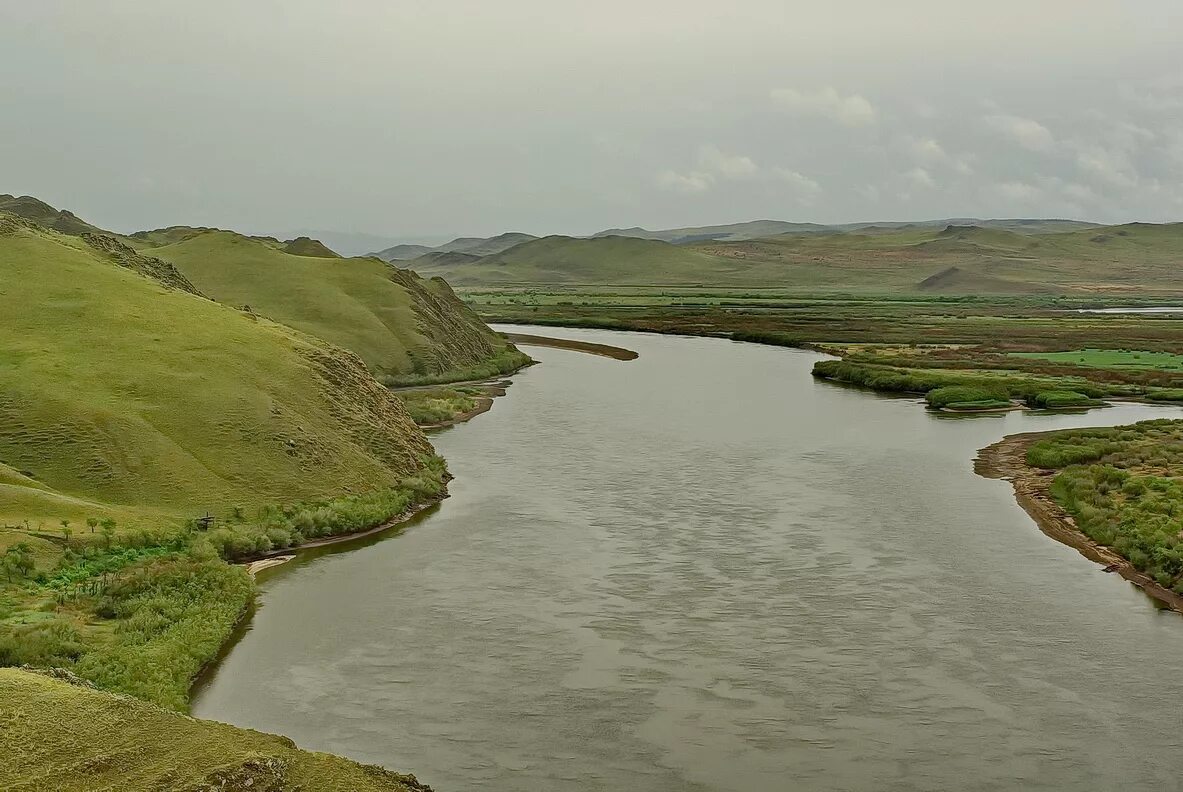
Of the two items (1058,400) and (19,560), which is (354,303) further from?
(19,560)

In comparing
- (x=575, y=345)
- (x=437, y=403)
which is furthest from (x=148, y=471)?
(x=575, y=345)

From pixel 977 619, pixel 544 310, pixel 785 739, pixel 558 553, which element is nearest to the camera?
pixel 785 739

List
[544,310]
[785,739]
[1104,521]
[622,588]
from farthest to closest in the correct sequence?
[544,310]
[1104,521]
[622,588]
[785,739]

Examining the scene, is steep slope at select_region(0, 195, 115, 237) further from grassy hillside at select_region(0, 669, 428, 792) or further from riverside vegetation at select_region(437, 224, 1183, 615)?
grassy hillside at select_region(0, 669, 428, 792)

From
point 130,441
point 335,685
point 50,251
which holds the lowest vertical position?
point 335,685

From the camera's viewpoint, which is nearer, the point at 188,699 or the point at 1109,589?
the point at 188,699

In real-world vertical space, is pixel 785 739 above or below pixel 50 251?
below

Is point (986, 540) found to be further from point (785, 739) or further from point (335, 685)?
point (335, 685)

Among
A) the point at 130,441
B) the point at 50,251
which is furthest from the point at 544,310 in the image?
the point at 130,441
